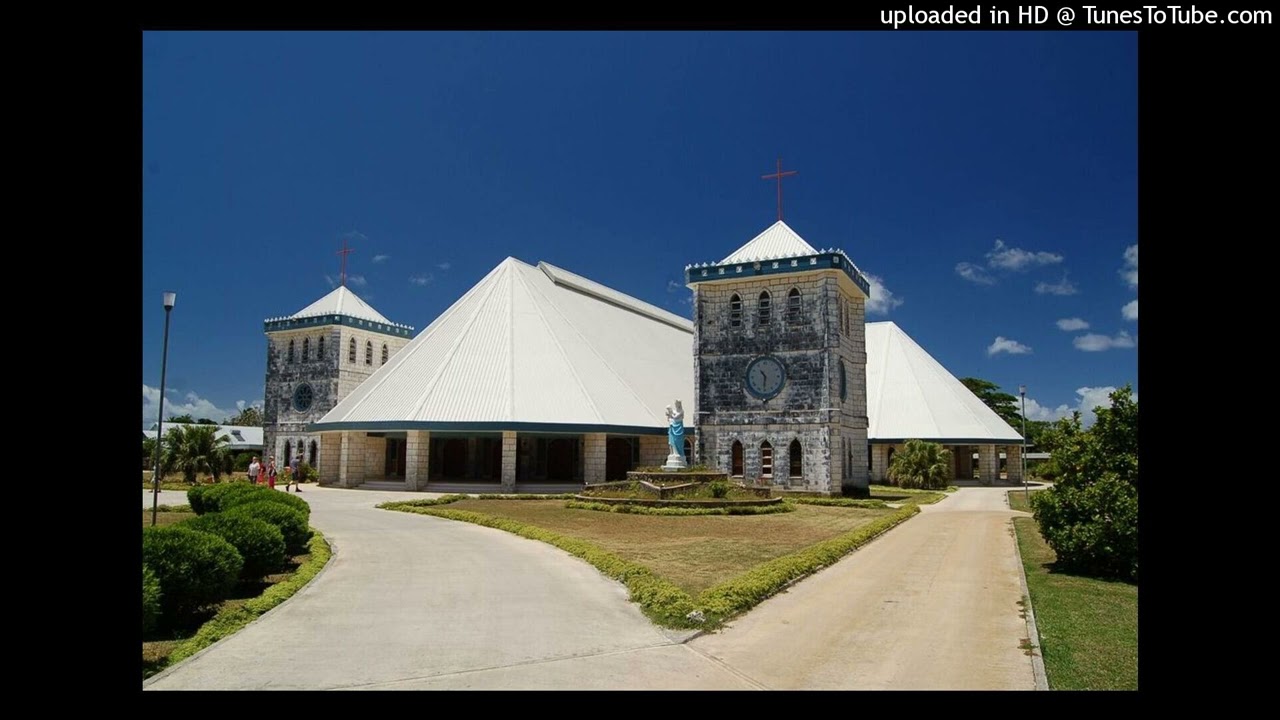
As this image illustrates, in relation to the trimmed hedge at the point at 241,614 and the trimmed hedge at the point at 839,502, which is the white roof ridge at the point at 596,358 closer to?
the trimmed hedge at the point at 839,502

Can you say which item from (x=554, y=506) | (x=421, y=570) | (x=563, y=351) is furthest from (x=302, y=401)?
(x=421, y=570)

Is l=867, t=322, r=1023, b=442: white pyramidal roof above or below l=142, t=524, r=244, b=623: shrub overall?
above

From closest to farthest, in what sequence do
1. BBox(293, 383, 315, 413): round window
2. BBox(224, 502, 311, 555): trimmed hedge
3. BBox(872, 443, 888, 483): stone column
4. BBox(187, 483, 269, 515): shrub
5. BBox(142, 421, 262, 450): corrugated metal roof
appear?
BBox(224, 502, 311, 555): trimmed hedge
BBox(187, 483, 269, 515): shrub
BBox(872, 443, 888, 483): stone column
BBox(293, 383, 315, 413): round window
BBox(142, 421, 262, 450): corrugated metal roof

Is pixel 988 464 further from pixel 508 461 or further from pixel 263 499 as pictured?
pixel 263 499

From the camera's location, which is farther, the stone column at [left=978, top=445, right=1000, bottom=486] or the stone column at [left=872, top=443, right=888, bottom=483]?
the stone column at [left=978, top=445, right=1000, bottom=486]

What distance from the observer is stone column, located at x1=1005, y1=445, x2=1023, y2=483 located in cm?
4995

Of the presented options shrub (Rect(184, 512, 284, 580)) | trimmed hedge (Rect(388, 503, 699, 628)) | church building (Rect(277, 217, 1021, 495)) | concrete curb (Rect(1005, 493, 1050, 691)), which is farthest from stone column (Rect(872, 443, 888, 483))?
shrub (Rect(184, 512, 284, 580))

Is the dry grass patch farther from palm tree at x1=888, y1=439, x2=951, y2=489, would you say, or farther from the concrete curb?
palm tree at x1=888, y1=439, x2=951, y2=489

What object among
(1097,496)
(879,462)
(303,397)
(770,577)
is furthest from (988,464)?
(303,397)

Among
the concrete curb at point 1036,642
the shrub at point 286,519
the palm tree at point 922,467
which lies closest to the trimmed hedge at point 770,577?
the concrete curb at point 1036,642

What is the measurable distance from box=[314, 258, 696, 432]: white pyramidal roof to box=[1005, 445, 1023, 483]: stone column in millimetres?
20623

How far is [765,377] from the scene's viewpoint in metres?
35.5
